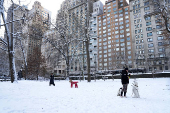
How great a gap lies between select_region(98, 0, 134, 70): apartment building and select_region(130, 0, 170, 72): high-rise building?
10.9 feet

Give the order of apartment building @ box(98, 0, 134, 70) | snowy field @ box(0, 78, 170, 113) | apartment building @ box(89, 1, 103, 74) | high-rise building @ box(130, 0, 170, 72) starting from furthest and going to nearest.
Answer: apartment building @ box(89, 1, 103, 74)
apartment building @ box(98, 0, 134, 70)
high-rise building @ box(130, 0, 170, 72)
snowy field @ box(0, 78, 170, 113)

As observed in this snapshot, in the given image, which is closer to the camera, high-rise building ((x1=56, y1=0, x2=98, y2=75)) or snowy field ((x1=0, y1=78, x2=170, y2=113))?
snowy field ((x1=0, y1=78, x2=170, y2=113))

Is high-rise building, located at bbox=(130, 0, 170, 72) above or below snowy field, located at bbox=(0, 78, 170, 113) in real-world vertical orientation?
above

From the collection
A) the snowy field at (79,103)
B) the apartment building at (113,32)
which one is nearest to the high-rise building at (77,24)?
the snowy field at (79,103)

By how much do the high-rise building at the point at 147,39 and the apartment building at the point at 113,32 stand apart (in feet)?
10.9

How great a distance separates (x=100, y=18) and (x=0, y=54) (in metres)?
58.1

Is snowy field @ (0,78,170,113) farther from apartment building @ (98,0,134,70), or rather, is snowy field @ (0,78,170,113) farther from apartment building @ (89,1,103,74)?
apartment building @ (89,1,103,74)

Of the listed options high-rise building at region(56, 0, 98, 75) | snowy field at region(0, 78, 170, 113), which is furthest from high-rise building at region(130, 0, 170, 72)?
snowy field at region(0, 78, 170, 113)

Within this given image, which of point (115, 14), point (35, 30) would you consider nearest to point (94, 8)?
point (115, 14)

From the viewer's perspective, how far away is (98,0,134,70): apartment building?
70250 millimetres

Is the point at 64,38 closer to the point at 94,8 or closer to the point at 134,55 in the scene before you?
the point at 134,55

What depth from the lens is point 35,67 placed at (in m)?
30.5

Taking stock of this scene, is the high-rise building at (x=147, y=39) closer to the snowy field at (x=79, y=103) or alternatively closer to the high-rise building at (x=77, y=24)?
the high-rise building at (x=77, y=24)

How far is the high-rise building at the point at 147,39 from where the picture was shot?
59000 millimetres
